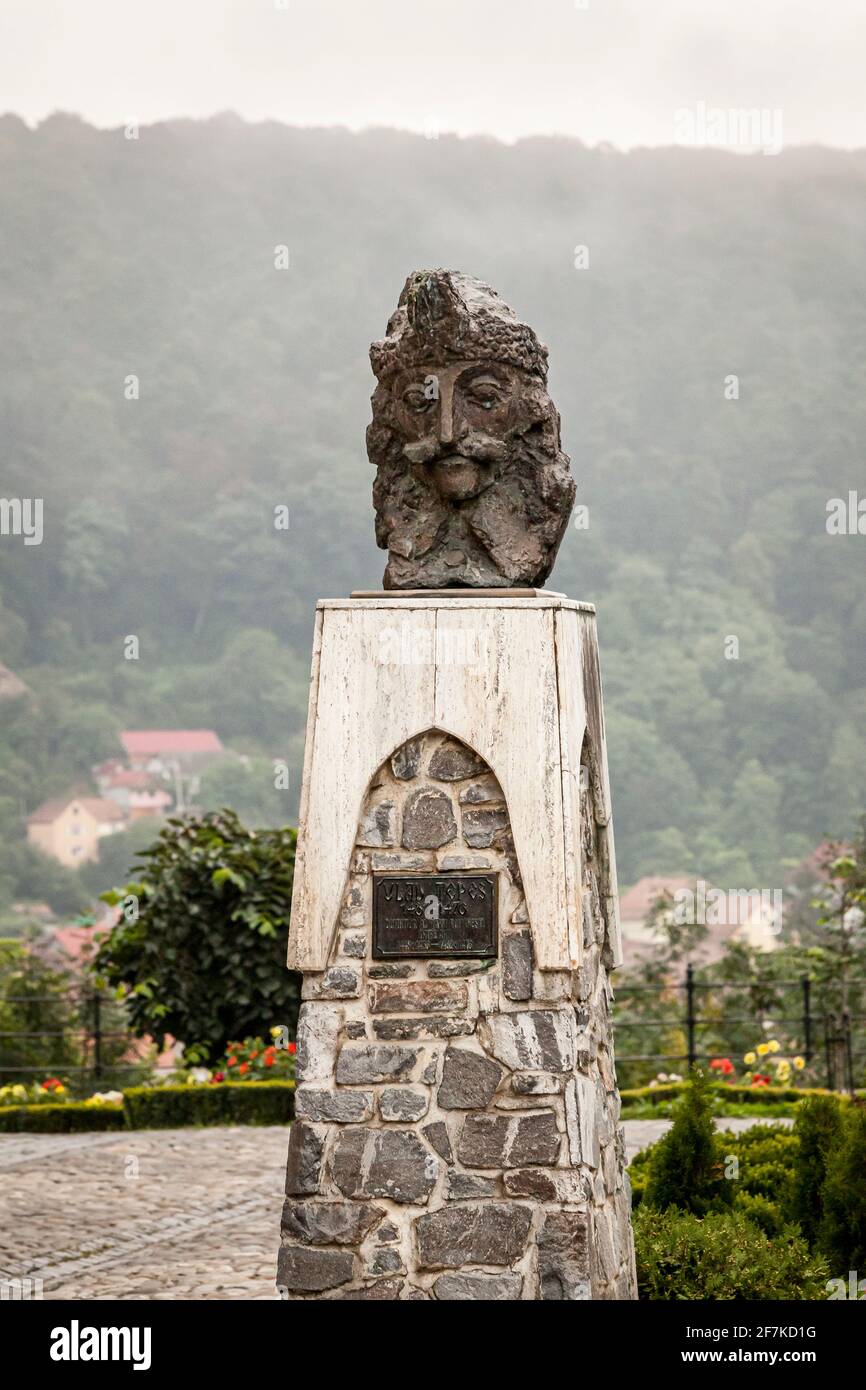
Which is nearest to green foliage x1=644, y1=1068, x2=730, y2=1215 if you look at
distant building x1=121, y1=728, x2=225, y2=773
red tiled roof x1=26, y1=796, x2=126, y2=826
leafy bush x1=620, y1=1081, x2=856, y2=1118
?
leafy bush x1=620, y1=1081, x2=856, y2=1118

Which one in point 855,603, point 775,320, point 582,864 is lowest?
point 582,864

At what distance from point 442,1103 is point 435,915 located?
1.78 feet

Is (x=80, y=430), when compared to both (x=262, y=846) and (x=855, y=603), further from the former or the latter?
(x=262, y=846)

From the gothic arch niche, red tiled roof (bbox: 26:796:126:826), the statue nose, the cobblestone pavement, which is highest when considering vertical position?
red tiled roof (bbox: 26:796:126:826)

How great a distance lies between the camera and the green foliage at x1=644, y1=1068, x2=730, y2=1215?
660cm

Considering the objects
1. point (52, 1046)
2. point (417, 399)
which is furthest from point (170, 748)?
point (417, 399)

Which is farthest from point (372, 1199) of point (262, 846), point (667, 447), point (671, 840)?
point (667, 447)

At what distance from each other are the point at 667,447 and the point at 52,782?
1529cm

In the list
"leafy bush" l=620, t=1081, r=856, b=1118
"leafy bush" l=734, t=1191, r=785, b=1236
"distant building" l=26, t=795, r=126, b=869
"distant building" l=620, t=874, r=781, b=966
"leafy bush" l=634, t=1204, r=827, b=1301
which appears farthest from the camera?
"distant building" l=26, t=795, r=126, b=869

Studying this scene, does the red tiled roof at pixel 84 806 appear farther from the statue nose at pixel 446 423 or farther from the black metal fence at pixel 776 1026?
the statue nose at pixel 446 423

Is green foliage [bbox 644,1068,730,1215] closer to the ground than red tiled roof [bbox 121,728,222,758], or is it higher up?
closer to the ground

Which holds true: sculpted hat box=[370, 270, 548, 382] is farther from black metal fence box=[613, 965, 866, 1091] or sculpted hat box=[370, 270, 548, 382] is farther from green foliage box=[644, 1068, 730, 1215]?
black metal fence box=[613, 965, 866, 1091]

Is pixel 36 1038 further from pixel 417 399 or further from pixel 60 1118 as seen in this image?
pixel 417 399

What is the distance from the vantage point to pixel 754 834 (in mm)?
34906
